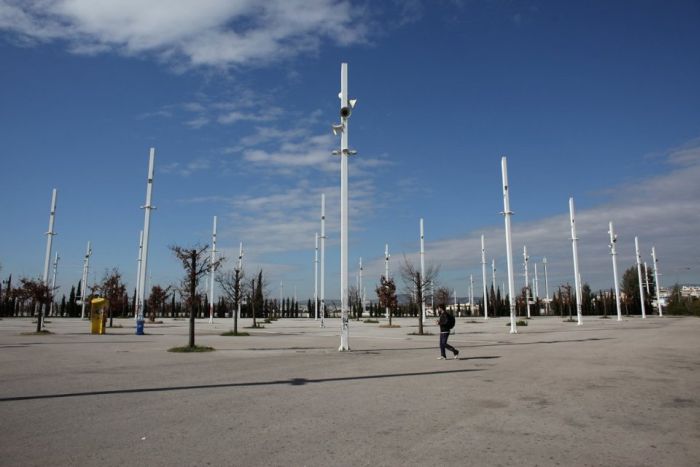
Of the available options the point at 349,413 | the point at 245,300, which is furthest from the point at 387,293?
the point at 349,413

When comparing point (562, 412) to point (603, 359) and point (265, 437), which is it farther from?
point (603, 359)

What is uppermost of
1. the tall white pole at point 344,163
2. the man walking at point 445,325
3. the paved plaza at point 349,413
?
the tall white pole at point 344,163

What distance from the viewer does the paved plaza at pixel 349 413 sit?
548cm

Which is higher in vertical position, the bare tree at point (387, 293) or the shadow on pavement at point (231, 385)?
the bare tree at point (387, 293)

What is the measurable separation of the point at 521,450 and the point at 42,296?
31221mm

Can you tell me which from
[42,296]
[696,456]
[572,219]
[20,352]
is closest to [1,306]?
[42,296]

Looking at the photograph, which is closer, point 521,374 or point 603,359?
point 521,374

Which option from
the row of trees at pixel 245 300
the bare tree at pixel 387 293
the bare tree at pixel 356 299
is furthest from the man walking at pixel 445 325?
the bare tree at pixel 356 299

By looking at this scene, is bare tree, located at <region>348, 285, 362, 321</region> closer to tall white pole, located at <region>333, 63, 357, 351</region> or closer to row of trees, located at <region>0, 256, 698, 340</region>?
row of trees, located at <region>0, 256, 698, 340</region>

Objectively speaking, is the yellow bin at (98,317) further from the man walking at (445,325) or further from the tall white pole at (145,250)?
the man walking at (445,325)

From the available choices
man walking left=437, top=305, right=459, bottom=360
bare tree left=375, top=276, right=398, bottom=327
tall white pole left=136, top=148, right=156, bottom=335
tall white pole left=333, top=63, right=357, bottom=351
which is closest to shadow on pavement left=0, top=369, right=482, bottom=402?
man walking left=437, top=305, right=459, bottom=360

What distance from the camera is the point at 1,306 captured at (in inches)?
2908

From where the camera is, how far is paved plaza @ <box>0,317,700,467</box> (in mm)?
5480

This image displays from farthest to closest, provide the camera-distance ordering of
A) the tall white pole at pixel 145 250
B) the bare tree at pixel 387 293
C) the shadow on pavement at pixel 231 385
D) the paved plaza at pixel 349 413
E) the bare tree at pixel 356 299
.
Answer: the bare tree at pixel 356 299, the bare tree at pixel 387 293, the tall white pole at pixel 145 250, the shadow on pavement at pixel 231 385, the paved plaza at pixel 349 413
